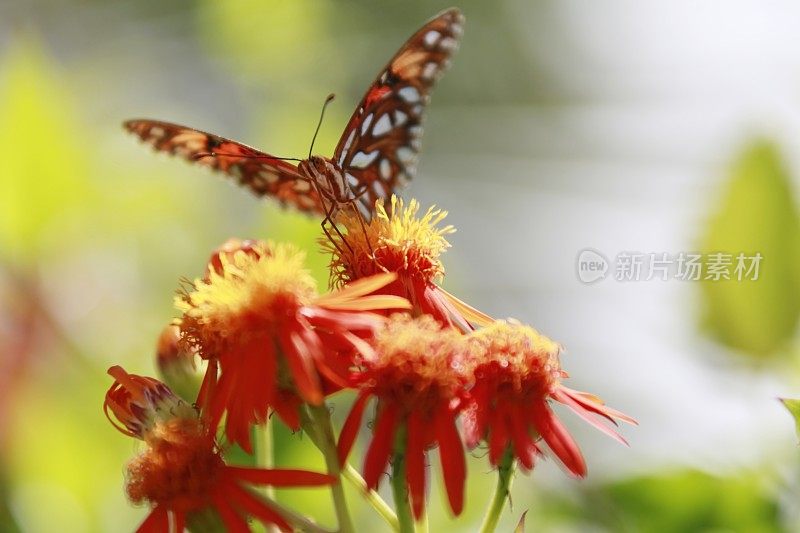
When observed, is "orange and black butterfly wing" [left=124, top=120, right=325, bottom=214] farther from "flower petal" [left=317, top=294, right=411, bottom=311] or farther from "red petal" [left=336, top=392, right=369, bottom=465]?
"red petal" [left=336, top=392, right=369, bottom=465]

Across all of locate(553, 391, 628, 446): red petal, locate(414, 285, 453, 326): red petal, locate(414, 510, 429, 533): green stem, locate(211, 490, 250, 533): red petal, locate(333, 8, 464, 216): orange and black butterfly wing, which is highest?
locate(333, 8, 464, 216): orange and black butterfly wing

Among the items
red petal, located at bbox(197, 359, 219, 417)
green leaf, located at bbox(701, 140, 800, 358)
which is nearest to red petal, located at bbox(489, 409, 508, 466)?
red petal, located at bbox(197, 359, 219, 417)

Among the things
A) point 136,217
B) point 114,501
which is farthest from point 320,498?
point 136,217

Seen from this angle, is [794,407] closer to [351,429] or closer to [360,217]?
[351,429]

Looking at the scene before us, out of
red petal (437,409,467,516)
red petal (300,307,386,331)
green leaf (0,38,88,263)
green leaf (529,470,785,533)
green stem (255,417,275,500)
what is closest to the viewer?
red petal (437,409,467,516)

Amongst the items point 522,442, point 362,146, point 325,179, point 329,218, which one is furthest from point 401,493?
point 362,146
